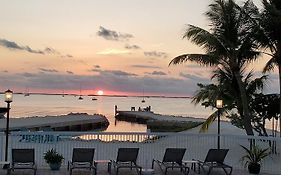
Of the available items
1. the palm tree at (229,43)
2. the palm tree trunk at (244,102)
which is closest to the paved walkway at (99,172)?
the palm tree trunk at (244,102)

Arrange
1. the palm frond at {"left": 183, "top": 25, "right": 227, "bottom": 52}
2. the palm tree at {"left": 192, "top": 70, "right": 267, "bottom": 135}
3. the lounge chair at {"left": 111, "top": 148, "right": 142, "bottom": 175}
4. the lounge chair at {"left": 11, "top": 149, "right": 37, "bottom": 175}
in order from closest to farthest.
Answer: the lounge chair at {"left": 11, "top": 149, "right": 37, "bottom": 175}, the lounge chair at {"left": 111, "top": 148, "right": 142, "bottom": 175}, the palm frond at {"left": 183, "top": 25, "right": 227, "bottom": 52}, the palm tree at {"left": 192, "top": 70, "right": 267, "bottom": 135}

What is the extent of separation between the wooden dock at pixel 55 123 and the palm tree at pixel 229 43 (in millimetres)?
24134

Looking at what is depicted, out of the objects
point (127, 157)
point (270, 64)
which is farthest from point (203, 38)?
point (127, 157)

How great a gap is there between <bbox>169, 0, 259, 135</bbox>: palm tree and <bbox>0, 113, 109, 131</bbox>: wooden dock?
79.2 ft

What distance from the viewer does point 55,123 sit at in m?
47.5

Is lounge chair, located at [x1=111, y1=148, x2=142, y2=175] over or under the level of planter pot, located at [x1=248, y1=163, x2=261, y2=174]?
over

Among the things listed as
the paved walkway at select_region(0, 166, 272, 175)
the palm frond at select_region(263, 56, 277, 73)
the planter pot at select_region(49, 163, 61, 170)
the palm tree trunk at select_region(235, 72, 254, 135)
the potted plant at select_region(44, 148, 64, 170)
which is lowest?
the paved walkway at select_region(0, 166, 272, 175)

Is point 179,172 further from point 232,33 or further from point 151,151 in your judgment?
point 232,33

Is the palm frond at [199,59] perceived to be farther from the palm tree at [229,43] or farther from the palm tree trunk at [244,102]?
the palm tree trunk at [244,102]

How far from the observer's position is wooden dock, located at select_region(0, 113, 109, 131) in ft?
136

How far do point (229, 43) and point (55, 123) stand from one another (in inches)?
1294

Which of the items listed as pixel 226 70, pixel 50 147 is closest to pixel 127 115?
pixel 226 70

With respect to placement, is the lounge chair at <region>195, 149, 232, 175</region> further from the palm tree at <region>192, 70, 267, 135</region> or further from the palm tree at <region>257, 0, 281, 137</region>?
the palm tree at <region>257, 0, 281, 137</region>

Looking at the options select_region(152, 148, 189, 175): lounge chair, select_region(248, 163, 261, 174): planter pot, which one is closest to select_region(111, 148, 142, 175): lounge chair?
select_region(152, 148, 189, 175): lounge chair
